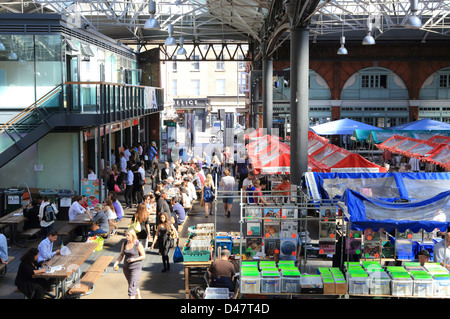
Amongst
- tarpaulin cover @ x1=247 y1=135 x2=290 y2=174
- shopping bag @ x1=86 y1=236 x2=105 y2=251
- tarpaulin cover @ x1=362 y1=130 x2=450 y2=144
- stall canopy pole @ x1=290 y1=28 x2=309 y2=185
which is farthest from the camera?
tarpaulin cover @ x1=362 y1=130 x2=450 y2=144

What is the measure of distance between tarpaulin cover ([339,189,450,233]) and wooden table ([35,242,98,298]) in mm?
5500

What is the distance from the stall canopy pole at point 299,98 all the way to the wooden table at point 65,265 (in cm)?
640

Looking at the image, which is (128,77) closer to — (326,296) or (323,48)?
(323,48)

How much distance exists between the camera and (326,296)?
33.4 ft

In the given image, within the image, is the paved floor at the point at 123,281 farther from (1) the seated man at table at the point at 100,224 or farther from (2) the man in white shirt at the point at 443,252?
(2) the man in white shirt at the point at 443,252

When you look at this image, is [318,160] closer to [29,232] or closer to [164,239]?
[164,239]

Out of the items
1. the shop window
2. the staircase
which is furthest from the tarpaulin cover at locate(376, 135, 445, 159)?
the shop window

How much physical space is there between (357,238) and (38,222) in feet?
29.8

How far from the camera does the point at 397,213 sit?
11.3 meters

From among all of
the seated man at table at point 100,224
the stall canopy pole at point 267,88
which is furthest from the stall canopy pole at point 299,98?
the stall canopy pole at point 267,88

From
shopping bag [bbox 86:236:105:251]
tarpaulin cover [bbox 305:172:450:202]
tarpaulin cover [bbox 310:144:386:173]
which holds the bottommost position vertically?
shopping bag [bbox 86:236:105:251]

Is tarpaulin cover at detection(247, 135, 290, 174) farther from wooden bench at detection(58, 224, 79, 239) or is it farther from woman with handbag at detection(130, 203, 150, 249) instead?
wooden bench at detection(58, 224, 79, 239)

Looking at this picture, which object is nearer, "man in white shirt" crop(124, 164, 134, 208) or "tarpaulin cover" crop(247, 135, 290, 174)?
"tarpaulin cover" crop(247, 135, 290, 174)

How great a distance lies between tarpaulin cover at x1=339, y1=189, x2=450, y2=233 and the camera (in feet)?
36.6
